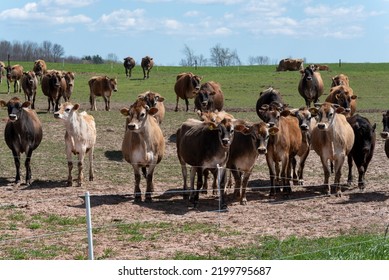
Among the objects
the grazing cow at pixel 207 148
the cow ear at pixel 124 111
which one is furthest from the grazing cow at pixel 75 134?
the grazing cow at pixel 207 148

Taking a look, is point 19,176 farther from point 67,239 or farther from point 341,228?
point 341,228

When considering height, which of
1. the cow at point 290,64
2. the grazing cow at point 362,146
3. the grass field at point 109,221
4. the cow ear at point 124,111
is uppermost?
the cow at point 290,64

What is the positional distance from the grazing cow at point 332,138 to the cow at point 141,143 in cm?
326

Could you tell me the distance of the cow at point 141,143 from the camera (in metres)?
13.1

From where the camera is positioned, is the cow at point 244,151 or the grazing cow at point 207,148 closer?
the grazing cow at point 207,148

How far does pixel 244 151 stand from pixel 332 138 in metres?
2.01

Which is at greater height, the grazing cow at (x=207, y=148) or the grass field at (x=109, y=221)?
the grazing cow at (x=207, y=148)

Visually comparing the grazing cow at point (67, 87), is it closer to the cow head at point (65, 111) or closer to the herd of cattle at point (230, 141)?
the herd of cattle at point (230, 141)

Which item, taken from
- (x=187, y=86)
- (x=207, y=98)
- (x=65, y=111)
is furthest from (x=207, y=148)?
(x=187, y=86)

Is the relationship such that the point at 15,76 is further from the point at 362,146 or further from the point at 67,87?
the point at 362,146

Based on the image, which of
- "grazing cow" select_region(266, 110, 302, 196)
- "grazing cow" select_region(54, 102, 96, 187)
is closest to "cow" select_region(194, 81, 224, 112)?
"grazing cow" select_region(54, 102, 96, 187)

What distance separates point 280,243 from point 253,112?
18.7 meters

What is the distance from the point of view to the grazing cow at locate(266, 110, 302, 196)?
44.5 feet

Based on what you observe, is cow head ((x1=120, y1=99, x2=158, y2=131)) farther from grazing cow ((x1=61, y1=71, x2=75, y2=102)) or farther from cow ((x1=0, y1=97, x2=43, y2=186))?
grazing cow ((x1=61, y1=71, x2=75, y2=102))
